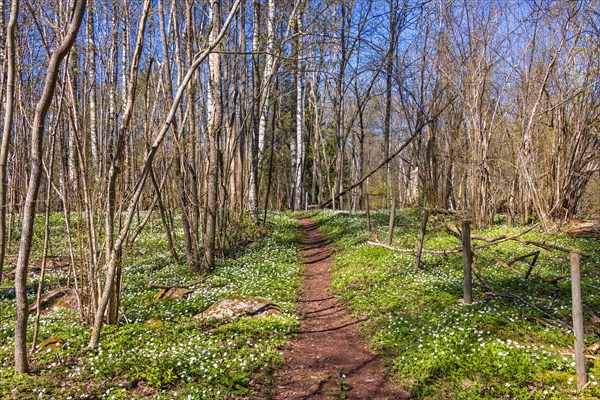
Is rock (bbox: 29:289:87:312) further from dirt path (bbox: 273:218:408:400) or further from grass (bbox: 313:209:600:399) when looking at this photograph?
grass (bbox: 313:209:600:399)

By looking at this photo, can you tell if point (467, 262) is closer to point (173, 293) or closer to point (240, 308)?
point (240, 308)

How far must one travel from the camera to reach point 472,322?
682cm

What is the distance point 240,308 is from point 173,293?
6.95ft

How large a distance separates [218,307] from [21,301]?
3.73 meters

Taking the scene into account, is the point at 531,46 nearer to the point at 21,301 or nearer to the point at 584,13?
the point at 584,13

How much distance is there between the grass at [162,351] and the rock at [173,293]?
20 centimetres

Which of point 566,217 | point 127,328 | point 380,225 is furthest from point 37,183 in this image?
point 566,217

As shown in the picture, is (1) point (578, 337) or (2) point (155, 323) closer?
(1) point (578, 337)

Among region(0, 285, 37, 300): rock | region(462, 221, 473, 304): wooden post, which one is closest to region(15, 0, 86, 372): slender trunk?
region(0, 285, 37, 300): rock

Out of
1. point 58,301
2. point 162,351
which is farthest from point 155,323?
point 58,301

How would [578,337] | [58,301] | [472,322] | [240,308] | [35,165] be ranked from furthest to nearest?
[58,301], [240,308], [472,322], [35,165], [578,337]

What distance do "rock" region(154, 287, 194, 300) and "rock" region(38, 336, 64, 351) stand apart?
2.89m

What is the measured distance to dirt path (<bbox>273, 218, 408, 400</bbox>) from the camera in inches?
223

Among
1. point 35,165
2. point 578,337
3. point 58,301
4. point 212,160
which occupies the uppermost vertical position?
point 212,160
